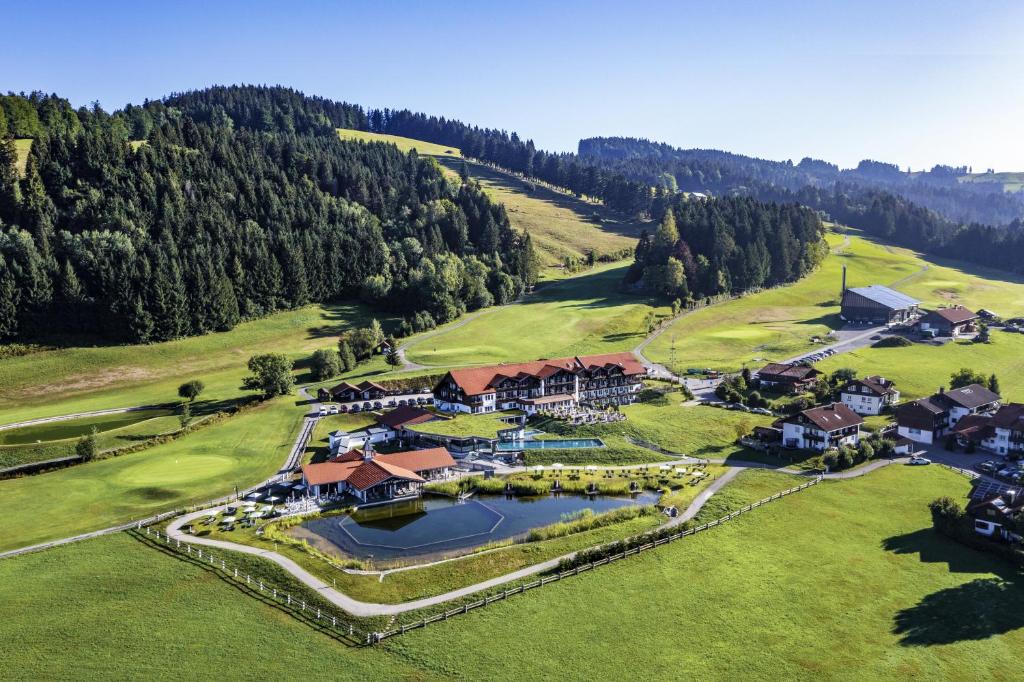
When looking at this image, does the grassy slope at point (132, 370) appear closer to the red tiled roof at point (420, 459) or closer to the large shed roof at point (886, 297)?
the red tiled roof at point (420, 459)

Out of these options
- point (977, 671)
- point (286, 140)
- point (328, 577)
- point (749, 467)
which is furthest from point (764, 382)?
point (286, 140)

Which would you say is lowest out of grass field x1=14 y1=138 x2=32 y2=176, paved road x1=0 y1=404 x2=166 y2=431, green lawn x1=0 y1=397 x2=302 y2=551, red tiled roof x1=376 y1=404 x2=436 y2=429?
green lawn x1=0 y1=397 x2=302 y2=551

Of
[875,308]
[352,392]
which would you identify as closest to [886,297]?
[875,308]

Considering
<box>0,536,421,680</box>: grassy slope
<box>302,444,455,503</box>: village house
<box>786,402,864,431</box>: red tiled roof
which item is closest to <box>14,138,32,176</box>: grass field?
<box>302,444,455,503</box>: village house

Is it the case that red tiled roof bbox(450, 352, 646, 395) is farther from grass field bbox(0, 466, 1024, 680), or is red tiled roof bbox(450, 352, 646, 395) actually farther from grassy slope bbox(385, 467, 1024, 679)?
grass field bbox(0, 466, 1024, 680)

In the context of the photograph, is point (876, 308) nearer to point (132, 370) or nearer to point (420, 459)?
point (420, 459)

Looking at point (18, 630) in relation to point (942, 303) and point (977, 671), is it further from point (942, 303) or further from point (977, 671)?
point (942, 303)
